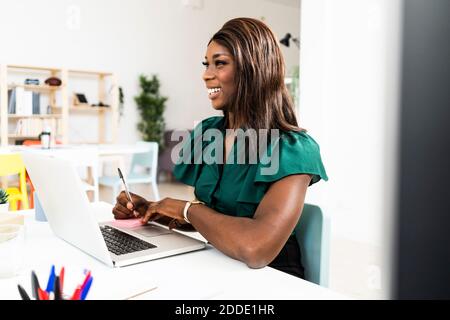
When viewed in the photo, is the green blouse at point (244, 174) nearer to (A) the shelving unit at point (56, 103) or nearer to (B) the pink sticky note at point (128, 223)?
(B) the pink sticky note at point (128, 223)

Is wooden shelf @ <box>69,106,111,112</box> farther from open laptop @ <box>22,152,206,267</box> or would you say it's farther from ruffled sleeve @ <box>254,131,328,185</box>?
ruffled sleeve @ <box>254,131,328,185</box>

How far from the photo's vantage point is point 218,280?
2.47ft

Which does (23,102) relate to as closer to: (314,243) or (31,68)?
(31,68)

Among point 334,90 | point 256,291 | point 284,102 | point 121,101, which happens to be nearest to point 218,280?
point 256,291

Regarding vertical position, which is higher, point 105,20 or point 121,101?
point 105,20

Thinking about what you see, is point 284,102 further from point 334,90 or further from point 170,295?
point 334,90

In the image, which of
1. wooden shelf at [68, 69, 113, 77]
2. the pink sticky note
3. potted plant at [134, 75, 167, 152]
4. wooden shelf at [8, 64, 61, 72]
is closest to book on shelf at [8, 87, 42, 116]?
wooden shelf at [8, 64, 61, 72]

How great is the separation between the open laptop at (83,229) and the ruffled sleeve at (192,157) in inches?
10.6

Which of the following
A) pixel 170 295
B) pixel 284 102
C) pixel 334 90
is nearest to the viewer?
pixel 170 295

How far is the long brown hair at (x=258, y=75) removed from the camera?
3.46 ft

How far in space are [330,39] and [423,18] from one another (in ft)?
7.60

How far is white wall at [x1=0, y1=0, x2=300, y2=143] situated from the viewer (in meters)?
5.25

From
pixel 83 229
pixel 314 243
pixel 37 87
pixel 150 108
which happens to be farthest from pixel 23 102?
pixel 314 243
